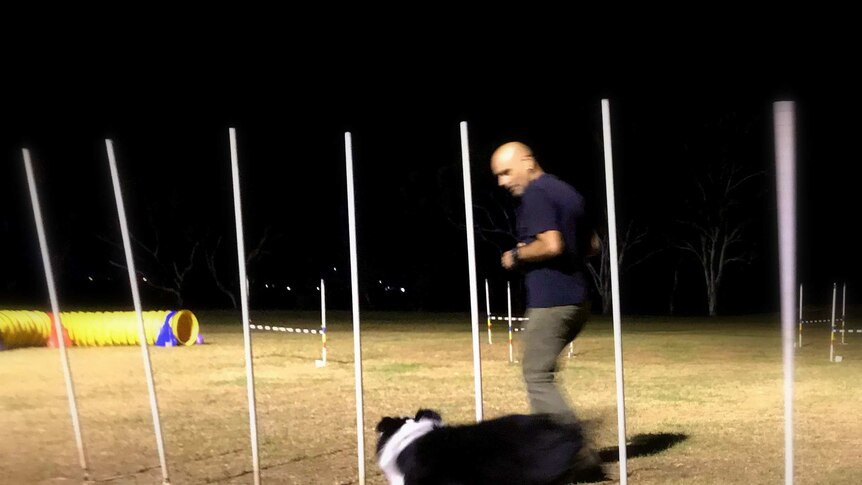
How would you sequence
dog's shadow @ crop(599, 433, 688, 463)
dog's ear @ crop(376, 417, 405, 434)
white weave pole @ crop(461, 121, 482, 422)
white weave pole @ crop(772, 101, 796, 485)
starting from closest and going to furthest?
white weave pole @ crop(772, 101, 796, 485) → dog's ear @ crop(376, 417, 405, 434) → white weave pole @ crop(461, 121, 482, 422) → dog's shadow @ crop(599, 433, 688, 463)

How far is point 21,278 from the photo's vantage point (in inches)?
1882

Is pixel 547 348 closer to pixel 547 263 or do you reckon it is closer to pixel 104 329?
pixel 547 263

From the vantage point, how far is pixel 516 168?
14.3 feet

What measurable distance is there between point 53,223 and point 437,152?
20.1m

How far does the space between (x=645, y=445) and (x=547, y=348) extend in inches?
72.0

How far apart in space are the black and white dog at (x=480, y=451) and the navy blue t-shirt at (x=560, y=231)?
832mm

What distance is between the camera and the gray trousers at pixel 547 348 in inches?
168

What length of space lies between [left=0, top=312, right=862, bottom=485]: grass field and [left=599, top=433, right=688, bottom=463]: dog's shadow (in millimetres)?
20

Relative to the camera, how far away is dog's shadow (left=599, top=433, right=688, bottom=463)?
5.32m

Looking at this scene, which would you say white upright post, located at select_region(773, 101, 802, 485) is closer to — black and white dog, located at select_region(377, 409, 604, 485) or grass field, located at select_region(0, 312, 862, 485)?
black and white dog, located at select_region(377, 409, 604, 485)

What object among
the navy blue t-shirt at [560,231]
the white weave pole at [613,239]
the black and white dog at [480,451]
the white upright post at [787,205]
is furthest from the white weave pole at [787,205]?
the navy blue t-shirt at [560,231]

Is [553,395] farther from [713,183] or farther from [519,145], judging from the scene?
[713,183]

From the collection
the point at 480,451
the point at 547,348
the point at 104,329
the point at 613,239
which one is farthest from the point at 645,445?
the point at 104,329

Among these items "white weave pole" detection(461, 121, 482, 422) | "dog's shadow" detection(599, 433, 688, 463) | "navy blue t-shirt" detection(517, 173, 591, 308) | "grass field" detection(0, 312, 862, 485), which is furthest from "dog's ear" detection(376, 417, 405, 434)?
"dog's shadow" detection(599, 433, 688, 463)
